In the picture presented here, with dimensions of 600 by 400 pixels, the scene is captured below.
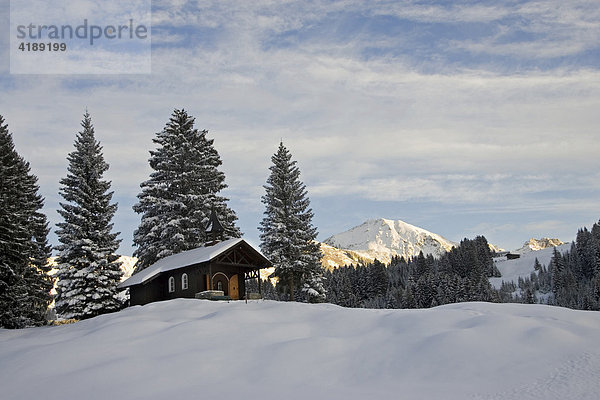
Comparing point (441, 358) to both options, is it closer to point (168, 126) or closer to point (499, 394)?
point (499, 394)

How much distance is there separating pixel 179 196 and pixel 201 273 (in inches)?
437

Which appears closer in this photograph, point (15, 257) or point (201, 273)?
point (15, 257)

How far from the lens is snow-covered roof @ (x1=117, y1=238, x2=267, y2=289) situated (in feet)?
108

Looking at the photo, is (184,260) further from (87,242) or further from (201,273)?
(87,242)

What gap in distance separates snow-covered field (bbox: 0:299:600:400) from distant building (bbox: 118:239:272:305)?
42.1ft

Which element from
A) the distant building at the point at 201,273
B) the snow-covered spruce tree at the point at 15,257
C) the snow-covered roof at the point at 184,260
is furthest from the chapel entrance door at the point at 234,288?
the snow-covered spruce tree at the point at 15,257

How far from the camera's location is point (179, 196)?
1688 inches

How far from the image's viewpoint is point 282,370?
14367 mm

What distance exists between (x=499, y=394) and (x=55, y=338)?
17066mm

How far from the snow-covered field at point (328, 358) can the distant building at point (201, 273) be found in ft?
42.1

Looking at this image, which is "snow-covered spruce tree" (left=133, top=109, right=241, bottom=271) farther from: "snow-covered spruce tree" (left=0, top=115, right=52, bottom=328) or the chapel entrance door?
"snow-covered spruce tree" (left=0, top=115, right=52, bottom=328)

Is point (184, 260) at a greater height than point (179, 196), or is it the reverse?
point (179, 196)

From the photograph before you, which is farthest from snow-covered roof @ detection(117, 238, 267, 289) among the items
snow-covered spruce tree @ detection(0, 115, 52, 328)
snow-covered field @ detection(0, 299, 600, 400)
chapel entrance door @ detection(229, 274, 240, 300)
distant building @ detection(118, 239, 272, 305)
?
snow-covered field @ detection(0, 299, 600, 400)

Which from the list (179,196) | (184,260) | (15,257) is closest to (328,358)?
(184,260)
